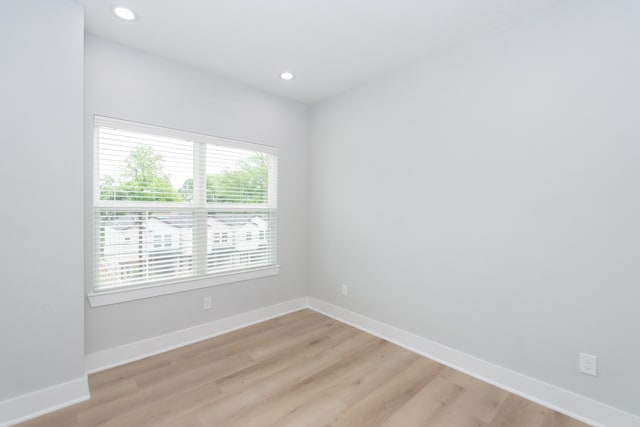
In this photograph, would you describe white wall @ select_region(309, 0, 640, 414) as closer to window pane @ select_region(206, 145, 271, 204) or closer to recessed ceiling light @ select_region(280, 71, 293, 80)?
recessed ceiling light @ select_region(280, 71, 293, 80)

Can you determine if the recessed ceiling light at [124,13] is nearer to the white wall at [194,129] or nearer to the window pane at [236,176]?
the white wall at [194,129]

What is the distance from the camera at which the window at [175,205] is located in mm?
2373

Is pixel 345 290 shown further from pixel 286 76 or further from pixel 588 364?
pixel 286 76

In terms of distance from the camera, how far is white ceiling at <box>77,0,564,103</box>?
196 centimetres

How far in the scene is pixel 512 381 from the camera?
6.85 ft

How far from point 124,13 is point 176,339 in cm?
271

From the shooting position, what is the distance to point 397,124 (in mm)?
2838

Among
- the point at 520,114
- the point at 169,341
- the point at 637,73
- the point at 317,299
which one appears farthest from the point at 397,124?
the point at 169,341

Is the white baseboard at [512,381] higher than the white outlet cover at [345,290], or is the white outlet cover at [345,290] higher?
the white outlet cover at [345,290]

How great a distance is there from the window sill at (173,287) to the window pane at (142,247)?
0.07 meters

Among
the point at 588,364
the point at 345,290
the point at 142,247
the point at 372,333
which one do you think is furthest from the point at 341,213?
the point at 588,364

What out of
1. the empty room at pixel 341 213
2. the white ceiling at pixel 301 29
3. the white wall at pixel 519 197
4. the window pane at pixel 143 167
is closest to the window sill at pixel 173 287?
the empty room at pixel 341 213

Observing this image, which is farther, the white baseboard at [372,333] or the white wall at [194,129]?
the white wall at [194,129]

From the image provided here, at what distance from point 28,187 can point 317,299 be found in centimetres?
294
